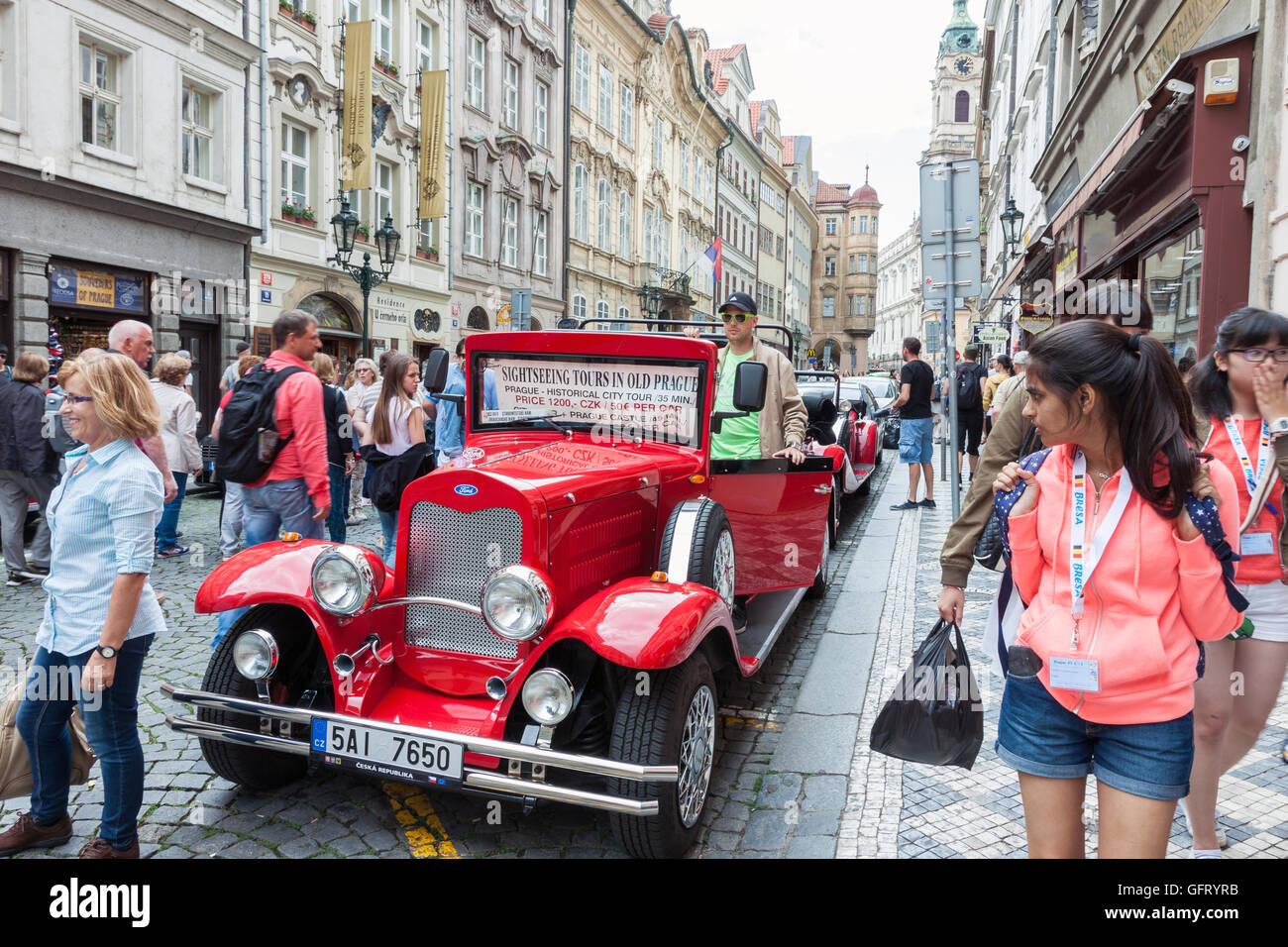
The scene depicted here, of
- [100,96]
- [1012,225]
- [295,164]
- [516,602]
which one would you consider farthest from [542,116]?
[516,602]

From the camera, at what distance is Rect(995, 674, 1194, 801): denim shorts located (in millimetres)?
2115

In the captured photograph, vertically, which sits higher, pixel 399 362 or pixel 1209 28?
pixel 1209 28

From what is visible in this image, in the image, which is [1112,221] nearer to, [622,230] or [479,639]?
[479,639]

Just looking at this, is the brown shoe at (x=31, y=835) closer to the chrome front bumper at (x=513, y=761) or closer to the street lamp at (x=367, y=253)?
the chrome front bumper at (x=513, y=761)

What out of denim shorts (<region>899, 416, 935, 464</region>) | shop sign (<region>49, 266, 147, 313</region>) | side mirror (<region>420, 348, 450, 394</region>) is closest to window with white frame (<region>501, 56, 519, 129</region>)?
shop sign (<region>49, 266, 147, 313</region>)

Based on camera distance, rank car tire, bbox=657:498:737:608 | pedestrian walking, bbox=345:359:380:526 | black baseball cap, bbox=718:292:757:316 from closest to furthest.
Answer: car tire, bbox=657:498:737:608 < black baseball cap, bbox=718:292:757:316 < pedestrian walking, bbox=345:359:380:526

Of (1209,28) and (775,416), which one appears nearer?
(775,416)

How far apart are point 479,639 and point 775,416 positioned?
3026 mm

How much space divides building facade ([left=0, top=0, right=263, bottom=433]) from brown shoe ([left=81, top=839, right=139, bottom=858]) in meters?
11.8

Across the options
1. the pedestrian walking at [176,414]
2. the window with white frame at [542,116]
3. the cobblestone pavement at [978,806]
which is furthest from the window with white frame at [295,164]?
the cobblestone pavement at [978,806]

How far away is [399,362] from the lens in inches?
269

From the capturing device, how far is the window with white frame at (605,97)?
3256 cm

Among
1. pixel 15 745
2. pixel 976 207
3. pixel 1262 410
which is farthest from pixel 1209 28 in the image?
pixel 15 745

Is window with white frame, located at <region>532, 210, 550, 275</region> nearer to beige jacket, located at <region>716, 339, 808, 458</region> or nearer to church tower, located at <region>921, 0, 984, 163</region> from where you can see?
beige jacket, located at <region>716, 339, 808, 458</region>
